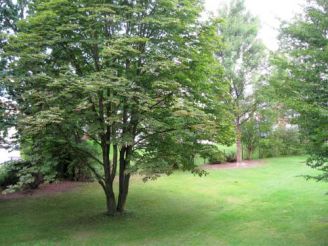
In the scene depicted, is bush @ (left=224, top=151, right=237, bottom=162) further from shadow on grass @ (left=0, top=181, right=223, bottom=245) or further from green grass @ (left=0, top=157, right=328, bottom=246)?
shadow on grass @ (left=0, top=181, right=223, bottom=245)

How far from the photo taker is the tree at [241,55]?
1848 cm

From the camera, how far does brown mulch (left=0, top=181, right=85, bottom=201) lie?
12.1 meters

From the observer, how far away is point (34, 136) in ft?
26.6

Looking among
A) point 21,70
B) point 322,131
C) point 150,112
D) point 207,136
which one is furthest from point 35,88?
point 322,131

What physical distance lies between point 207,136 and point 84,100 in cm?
291

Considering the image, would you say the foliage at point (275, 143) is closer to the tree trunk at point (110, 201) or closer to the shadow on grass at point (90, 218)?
the shadow on grass at point (90, 218)

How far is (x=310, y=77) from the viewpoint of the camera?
21.0 ft

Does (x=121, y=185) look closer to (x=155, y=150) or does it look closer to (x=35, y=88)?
(x=155, y=150)

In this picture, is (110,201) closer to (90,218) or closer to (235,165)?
(90,218)

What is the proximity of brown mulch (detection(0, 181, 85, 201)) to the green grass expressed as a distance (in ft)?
1.79

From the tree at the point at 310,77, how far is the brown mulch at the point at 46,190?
895cm

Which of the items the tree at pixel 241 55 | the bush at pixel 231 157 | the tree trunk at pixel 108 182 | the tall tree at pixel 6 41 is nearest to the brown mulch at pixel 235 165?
the tree at pixel 241 55

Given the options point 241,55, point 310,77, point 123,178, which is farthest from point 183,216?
point 241,55

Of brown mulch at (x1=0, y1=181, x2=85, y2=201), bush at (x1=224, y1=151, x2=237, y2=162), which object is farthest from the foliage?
brown mulch at (x1=0, y1=181, x2=85, y2=201)
